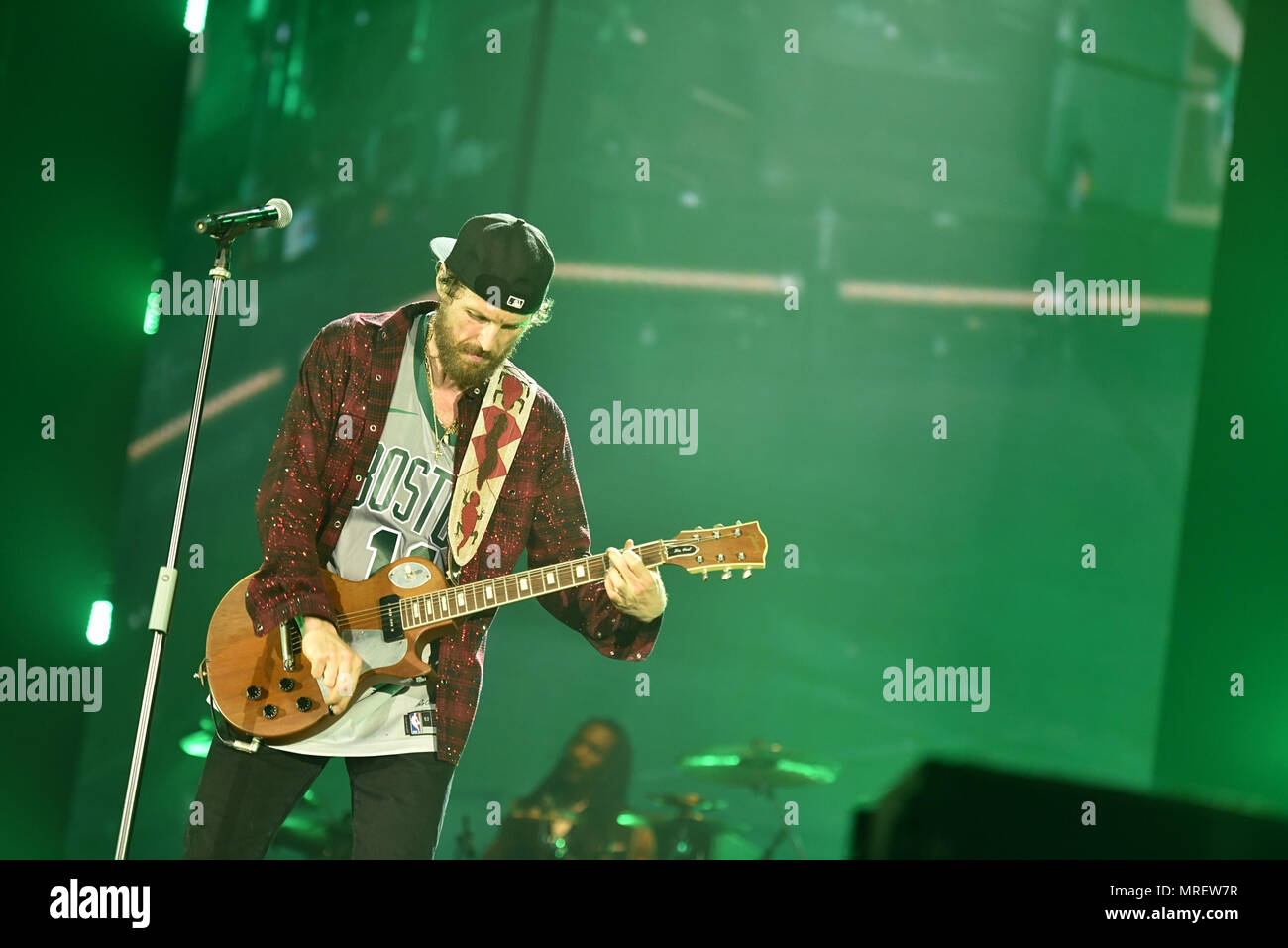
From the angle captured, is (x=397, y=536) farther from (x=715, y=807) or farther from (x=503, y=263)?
(x=715, y=807)

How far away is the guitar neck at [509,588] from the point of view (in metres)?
3.39

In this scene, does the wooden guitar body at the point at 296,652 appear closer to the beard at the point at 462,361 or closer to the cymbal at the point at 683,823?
the beard at the point at 462,361

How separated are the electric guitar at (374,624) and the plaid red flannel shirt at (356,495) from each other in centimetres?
7

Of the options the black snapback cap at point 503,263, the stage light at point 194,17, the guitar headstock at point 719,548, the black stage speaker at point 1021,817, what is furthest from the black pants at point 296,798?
the stage light at point 194,17

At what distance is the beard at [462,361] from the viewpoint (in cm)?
351

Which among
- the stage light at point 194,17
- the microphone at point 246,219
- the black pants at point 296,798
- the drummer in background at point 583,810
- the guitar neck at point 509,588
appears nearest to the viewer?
the black pants at point 296,798

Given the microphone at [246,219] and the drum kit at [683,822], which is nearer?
the microphone at [246,219]

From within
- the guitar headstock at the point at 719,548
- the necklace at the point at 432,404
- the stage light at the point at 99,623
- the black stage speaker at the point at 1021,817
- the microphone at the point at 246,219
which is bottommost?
the stage light at the point at 99,623

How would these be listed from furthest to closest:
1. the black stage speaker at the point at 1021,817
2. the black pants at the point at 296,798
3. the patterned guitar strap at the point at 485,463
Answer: the patterned guitar strap at the point at 485,463, the black pants at the point at 296,798, the black stage speaker at the point at 1021,817

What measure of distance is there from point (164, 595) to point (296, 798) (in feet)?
2.17

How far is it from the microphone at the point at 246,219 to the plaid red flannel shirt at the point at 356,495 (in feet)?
1.12

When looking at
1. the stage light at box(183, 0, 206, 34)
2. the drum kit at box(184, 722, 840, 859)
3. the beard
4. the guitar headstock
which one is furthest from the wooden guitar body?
the stage light at box(183, 0, 206, 34)

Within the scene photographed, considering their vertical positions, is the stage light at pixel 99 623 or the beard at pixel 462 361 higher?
the beard at pixel 462 361

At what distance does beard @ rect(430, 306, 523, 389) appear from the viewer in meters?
3.51
